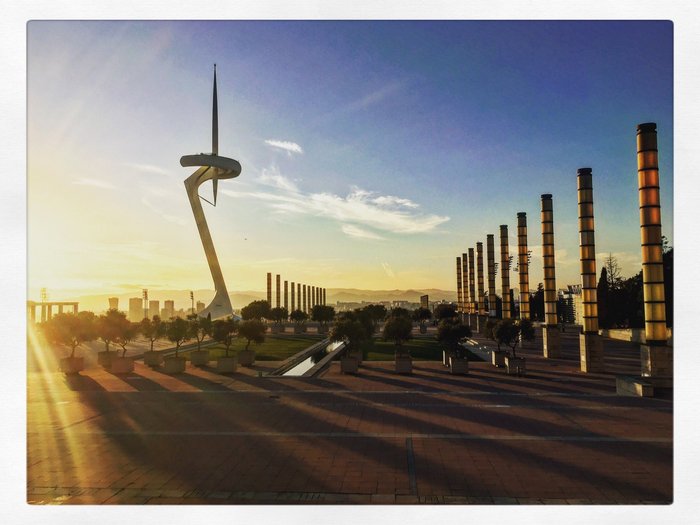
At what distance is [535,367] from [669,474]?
14.1 metres

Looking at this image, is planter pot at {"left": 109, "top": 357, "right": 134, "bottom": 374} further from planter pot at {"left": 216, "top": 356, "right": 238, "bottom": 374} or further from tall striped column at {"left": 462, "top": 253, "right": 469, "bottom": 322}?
tall striped column at {"left": 462, "top": 253, "right": 469, "bottom": 322}

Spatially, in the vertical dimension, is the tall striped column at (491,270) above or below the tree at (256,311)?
above

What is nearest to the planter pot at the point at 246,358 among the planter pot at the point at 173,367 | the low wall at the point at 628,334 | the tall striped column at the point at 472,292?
the planter pot at the point at 173,367

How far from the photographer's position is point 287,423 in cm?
1255

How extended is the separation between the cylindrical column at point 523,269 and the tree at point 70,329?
25787mm

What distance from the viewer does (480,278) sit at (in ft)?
179

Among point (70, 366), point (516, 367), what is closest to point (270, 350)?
point (70, 366)

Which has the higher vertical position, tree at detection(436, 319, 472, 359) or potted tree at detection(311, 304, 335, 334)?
tree at detection(436, 319, 472, 359)

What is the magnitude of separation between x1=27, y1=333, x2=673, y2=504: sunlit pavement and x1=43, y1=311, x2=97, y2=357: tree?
4691 mm

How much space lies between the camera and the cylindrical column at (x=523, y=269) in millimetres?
33969

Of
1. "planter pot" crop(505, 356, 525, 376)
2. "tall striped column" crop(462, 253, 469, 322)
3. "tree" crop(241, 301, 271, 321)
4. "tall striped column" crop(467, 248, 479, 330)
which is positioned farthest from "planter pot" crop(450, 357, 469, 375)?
"tall striped column" crop(462, 253, 469, 322)

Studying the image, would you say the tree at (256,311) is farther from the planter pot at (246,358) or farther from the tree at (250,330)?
the planter pot at (246,358)

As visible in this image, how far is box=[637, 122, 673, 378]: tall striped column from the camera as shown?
54.6ft
